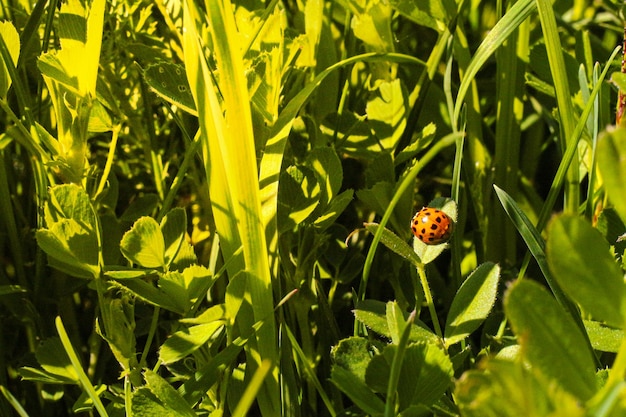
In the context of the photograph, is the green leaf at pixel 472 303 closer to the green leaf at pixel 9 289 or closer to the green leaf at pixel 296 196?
the green leaf at pixel 296 196

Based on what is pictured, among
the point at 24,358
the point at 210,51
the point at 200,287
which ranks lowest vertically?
the point at 24,358

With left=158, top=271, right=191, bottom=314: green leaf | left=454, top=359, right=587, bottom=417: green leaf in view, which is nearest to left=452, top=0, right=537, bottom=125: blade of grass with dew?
left=158, top=271, right=191, bottom=314: green leaf

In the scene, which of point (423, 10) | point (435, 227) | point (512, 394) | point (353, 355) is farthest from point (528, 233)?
point (423, 10)

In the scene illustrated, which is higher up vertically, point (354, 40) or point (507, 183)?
point (354, 40)

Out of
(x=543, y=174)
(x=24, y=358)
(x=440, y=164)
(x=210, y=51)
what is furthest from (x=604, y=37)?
(x=24, y=358)

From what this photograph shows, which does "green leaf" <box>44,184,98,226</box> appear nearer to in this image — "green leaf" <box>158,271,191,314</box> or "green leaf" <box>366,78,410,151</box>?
"green leaf" <box>158,271,191,314</box>

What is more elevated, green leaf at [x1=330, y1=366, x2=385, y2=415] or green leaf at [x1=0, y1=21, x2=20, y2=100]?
green leaf at [x1=0, y1=21, x2=20, y2=100]

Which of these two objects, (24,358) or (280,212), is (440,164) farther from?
(24,358)
